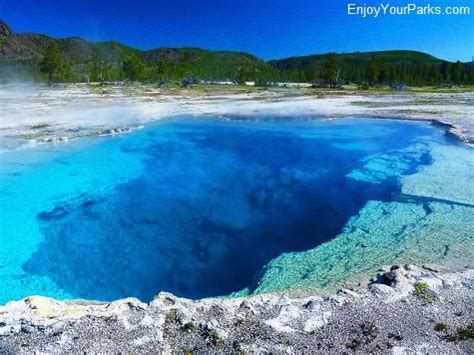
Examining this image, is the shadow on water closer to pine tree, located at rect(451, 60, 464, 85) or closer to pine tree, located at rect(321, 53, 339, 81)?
pine tree, located at rect(321, 53, 339, 81)

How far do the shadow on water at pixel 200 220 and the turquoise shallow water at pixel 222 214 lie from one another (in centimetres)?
4

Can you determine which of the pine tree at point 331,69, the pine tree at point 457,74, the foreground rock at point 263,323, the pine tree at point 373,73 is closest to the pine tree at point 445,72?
the pine tree at point 457,74

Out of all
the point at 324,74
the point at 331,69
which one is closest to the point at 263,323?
the point at 331,69

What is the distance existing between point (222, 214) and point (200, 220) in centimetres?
70

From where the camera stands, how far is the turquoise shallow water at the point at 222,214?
26.8ft

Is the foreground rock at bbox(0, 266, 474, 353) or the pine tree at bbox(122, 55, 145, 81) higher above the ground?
the pine tree at bbox(122, 55, 145, 81)

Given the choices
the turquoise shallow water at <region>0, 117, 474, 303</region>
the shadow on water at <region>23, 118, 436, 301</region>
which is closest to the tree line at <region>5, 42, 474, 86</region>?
the turquoise shallow water at <region>0, 117, 474, 303</region>

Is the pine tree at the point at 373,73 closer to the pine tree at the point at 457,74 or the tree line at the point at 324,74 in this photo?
the tree line at the point at 324,74

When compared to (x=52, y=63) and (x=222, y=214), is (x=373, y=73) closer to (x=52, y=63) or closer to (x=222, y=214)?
(x=52, y=63)

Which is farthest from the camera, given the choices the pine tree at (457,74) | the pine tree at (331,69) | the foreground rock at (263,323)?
the pine tree at (457,74)

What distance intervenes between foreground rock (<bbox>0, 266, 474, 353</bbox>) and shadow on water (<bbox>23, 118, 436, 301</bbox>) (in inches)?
76.2

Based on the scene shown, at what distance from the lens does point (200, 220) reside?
37.2 feet

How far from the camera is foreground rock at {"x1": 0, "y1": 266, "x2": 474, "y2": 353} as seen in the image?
17.0ft

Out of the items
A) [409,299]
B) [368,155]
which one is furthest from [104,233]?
[368,155]
